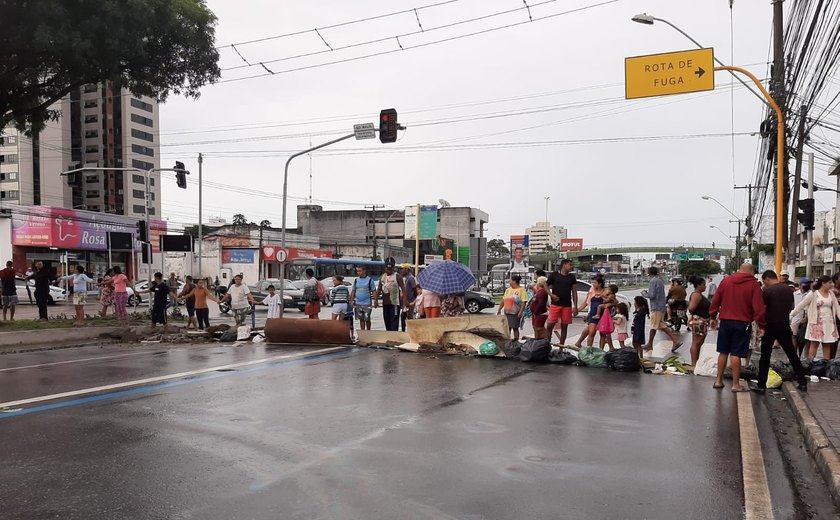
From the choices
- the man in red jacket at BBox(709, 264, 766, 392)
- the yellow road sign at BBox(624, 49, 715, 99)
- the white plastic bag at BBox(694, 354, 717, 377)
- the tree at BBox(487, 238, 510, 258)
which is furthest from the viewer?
the tree at BBox(487, 238, 510, 258)

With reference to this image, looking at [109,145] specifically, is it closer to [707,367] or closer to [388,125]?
[388,125]

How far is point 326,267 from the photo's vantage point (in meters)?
43.7

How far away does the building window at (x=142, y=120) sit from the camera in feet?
288

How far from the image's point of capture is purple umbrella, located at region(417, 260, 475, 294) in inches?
527

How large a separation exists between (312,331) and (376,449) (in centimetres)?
861

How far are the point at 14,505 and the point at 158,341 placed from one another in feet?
37.1

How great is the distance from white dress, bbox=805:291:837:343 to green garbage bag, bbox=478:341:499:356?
538cm

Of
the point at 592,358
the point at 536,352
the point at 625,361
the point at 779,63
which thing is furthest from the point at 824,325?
the point at 779,63

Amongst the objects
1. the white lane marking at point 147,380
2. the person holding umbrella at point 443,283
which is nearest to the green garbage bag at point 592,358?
the person holding umbrella at point 443,283

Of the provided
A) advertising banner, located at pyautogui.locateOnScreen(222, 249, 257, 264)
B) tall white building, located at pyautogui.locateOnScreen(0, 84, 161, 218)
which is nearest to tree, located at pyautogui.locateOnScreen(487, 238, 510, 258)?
tall white building, located at pyautogui.locateOnScreen(0, 84, 161, 218)

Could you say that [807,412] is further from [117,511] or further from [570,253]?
[570,253]

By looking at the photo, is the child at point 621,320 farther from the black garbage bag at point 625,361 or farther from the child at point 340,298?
the child at point 340,298

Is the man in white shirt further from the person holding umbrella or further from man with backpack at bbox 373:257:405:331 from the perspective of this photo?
the person holding umbrella

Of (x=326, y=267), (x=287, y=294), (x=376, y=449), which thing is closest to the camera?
(x=376, y=449)
